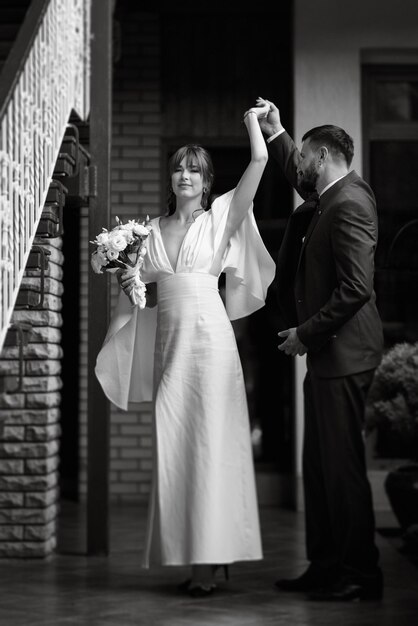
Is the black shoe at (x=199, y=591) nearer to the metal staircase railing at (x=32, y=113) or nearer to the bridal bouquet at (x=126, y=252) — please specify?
the bridal bouquet at (x=126, y=252)

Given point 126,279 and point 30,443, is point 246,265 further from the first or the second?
point 30,443

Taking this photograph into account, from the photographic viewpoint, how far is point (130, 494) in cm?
881

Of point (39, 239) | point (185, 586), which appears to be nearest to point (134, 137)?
point (39, 239)

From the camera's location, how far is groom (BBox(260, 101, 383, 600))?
4.93 m

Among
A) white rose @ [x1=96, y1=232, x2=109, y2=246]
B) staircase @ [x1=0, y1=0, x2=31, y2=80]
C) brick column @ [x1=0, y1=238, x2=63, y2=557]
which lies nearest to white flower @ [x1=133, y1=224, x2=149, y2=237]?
white rose @ [x1=96, y1=232, x2=109, y2=246]

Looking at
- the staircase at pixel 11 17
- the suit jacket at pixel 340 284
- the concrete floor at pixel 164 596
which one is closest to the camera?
the concrete floor at pixel 164 596

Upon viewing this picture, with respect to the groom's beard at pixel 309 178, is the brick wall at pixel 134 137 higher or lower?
higher

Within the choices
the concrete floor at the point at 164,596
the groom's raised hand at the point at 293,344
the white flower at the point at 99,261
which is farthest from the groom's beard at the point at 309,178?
the concrete floor at the point at 164,596

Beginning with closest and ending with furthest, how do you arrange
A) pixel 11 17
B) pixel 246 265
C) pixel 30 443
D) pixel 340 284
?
pixel 340 284 < pixel 246 265 < pixel 30 443 < pixel 11 17

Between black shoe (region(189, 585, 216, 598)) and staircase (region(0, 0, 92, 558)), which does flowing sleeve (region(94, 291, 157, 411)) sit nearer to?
staircase (region(0, 0, 92, 558))

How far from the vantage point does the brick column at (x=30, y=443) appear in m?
6.18

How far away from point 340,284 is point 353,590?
1330 millimetres

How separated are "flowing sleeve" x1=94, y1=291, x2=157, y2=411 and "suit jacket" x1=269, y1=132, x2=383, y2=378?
799 millimetres

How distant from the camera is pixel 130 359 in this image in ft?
18.2
